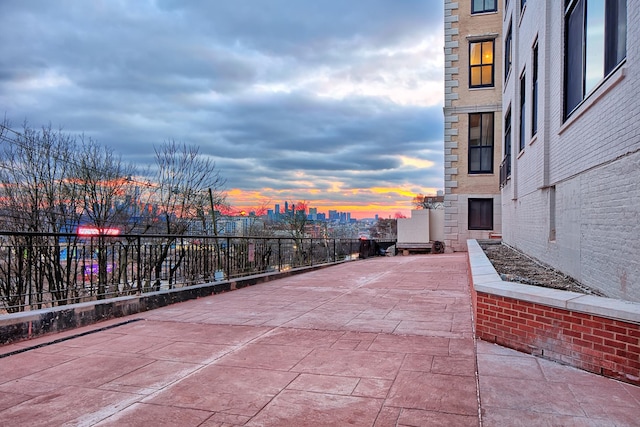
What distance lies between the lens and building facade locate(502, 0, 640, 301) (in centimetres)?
469

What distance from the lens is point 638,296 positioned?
14.3 feet

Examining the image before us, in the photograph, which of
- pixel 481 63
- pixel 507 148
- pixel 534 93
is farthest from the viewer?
pixel 481 63

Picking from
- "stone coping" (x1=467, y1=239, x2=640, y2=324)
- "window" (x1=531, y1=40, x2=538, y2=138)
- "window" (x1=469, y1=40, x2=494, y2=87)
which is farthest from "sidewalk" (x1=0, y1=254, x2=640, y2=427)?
"window" (x1=469, y1=40, x2=494, y2=87)

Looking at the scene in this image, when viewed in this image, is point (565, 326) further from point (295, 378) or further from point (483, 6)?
point (483, 6)

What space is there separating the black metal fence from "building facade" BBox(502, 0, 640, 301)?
6.37 meters

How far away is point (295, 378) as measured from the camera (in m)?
3.92

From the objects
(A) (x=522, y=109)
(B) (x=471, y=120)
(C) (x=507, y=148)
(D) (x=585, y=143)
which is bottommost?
(D) (x=585, y=143)

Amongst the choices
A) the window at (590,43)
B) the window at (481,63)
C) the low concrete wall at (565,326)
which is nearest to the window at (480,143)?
the window at (481,63)

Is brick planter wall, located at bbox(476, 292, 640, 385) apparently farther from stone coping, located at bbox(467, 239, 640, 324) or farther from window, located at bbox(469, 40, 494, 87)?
window, located at bbox(469, 40, 494, 87)

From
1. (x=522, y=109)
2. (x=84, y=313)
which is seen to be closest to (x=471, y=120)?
(x=522, y=109)

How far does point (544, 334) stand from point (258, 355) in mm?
2891

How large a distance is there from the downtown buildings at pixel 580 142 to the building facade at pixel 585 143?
13mm

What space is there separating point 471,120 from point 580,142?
16235 millimetres

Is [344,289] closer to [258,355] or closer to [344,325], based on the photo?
[344,325]
